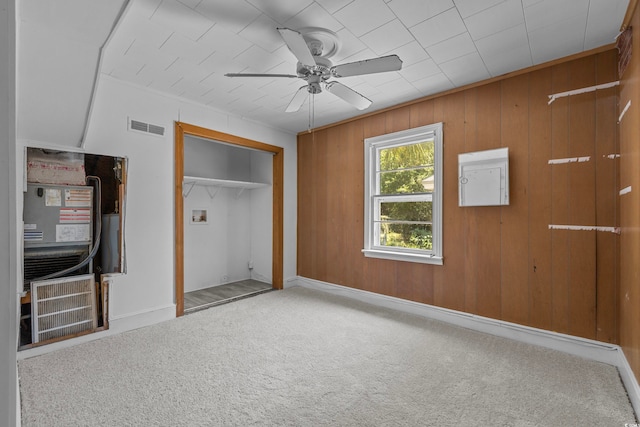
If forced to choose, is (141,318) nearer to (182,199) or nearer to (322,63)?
(182,199)

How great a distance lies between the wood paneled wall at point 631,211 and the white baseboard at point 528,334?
13cm

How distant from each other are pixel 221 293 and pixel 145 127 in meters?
2.47

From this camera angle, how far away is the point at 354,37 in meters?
2.23

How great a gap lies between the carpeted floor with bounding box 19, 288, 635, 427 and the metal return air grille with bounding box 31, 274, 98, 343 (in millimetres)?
186

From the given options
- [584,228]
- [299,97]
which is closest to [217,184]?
[299,97]

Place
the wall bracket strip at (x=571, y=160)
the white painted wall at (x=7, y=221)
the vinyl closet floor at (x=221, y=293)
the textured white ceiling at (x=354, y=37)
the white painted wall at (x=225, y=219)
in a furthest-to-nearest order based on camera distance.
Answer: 1. the white painted wall at (x=225, y=219)
2. the vinyl closet floor at (x=221, y=293)
3. the wall bracket strip at (x=571, y=160)
4. the textured white ceiling at (x=354, y=37)
5. the white painted wall at (x=7, y=221)

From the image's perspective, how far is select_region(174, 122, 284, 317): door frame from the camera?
337 centimetres

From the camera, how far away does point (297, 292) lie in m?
Result: 4.39

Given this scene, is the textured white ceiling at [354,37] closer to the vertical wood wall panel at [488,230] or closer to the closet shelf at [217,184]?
the vertical wood wall panel at [488,230]

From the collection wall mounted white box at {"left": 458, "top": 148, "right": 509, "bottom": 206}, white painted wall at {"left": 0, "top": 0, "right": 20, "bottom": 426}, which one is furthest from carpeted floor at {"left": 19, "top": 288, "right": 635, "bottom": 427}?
white painted wall at {"left": 0, "top": 0, "right": 20, "bottom": 426}

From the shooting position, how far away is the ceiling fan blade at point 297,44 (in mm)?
1739

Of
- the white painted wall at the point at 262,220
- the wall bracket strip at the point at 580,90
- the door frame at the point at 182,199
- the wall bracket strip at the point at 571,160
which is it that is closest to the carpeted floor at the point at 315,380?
the door frame at the point at 182,199

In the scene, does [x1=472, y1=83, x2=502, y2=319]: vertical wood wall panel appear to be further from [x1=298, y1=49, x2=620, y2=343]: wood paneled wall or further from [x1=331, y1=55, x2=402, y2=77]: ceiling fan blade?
[x1=331, y1=55, x2=402, y2=77]: ceiling fan blade

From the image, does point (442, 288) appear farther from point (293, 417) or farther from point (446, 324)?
point (293, 417)
